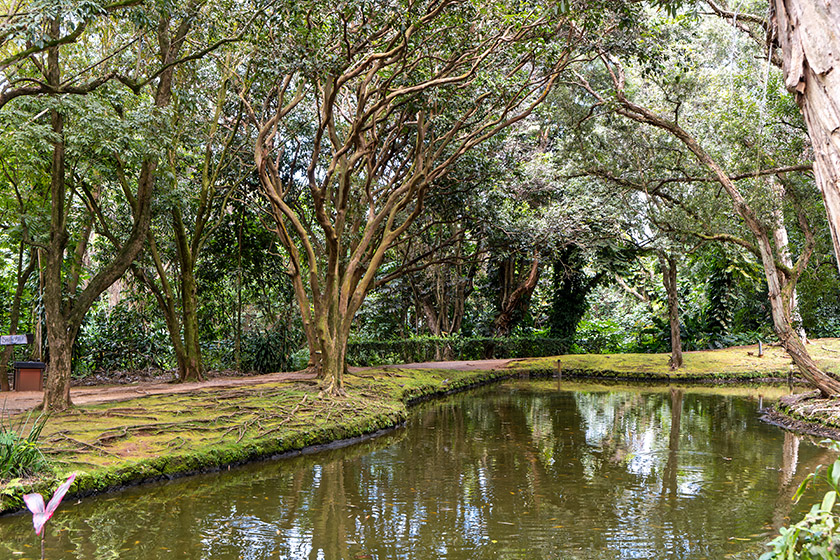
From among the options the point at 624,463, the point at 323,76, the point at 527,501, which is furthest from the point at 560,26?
the point at 527,501

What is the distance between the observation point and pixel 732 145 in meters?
13.7

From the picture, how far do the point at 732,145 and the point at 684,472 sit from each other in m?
7.94

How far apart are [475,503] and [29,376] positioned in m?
11.1

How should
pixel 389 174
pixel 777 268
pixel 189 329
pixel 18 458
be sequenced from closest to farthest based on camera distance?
pixel 18 458, pixel 777 268, pixel 189 329, pixel 389 174

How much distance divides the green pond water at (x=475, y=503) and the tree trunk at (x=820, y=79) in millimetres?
4010

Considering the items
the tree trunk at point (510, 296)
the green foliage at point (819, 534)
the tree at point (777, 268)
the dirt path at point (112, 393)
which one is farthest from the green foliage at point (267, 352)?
the green foliage at point (819, 534)

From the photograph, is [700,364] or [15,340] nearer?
[15,340]

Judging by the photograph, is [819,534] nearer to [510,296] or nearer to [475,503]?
[475,503]

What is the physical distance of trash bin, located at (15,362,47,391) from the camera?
1380cm

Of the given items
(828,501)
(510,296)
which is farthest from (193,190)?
(828,501)

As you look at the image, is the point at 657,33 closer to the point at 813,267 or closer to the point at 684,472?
the point at 684,472

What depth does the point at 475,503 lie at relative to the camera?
7188mm

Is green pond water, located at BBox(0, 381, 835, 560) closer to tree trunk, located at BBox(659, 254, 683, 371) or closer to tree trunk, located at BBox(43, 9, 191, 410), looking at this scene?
tree trunk, located at BBox(43, 9, 191, 410)

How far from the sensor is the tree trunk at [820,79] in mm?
2348
